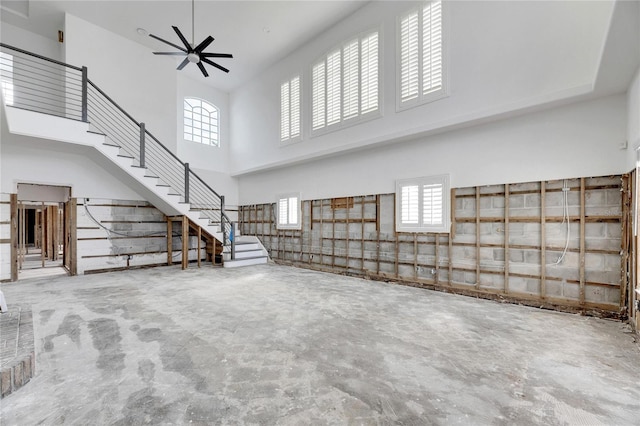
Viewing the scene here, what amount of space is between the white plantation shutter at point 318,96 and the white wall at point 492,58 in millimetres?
485

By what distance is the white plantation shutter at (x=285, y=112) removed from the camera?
896 cm

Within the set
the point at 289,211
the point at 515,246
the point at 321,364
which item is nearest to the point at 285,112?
the point at 289,211

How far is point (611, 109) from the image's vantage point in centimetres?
419

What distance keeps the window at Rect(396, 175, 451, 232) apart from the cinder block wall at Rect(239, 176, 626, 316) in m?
0.17

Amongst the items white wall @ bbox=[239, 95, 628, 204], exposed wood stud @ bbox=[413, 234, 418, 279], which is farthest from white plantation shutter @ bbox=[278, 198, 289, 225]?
exposed wood stud @ bbox=[413, 234, 418, 279]

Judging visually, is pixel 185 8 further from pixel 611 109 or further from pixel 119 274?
pixel 611 109

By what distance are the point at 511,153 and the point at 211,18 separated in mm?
7755

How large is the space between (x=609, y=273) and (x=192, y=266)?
9471 millimetres

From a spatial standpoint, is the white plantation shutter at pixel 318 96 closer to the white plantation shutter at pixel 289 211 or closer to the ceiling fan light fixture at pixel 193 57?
the white plantation shutter at pixel 289 211

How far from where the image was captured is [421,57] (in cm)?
584

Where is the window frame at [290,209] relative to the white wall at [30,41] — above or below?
below

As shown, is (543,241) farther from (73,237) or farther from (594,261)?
(73,237)

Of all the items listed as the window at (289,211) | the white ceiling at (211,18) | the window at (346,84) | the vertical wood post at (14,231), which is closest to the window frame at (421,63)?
the window at (346,84)

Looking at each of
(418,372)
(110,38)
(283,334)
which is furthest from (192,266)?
(418,372)
